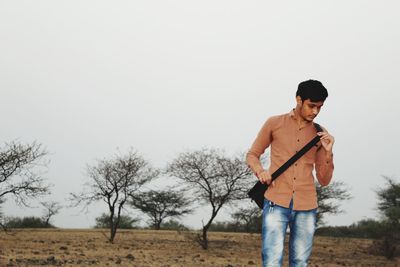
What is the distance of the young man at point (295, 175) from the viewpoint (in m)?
3.45

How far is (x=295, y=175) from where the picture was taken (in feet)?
11.7

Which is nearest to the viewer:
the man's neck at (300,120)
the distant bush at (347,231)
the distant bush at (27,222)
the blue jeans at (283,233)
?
the blue jeans at (283,233)

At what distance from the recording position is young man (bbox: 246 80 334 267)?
3451 millimetres

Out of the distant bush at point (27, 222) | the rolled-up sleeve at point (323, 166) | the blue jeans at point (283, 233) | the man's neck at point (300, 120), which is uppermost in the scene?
the man's neck at point (300, 120)

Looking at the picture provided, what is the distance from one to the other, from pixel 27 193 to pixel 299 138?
20351mm

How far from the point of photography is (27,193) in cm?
2131

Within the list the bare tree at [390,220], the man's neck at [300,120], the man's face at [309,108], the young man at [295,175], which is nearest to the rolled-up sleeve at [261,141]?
the young man at [295,175]

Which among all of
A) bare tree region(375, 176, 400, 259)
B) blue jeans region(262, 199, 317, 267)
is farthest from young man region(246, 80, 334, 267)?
bare tree region(375, 176, 400, 259)

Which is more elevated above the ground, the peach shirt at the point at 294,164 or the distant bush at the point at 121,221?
the peach shirt at the point at 294,164

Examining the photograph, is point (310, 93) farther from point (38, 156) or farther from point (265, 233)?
point (38, 156)

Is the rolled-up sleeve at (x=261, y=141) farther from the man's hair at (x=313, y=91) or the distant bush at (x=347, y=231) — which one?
the distant bush at (x=347, y=231)

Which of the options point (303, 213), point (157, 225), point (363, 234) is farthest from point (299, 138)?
point (157, 225)

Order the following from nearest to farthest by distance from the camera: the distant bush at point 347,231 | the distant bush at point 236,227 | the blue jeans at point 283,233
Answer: the blue jeans at point 283,233
the distant bush at point 347,231
the distant bush at point 236,227

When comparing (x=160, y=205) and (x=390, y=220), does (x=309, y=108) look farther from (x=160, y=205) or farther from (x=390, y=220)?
(x=160, y=205)
